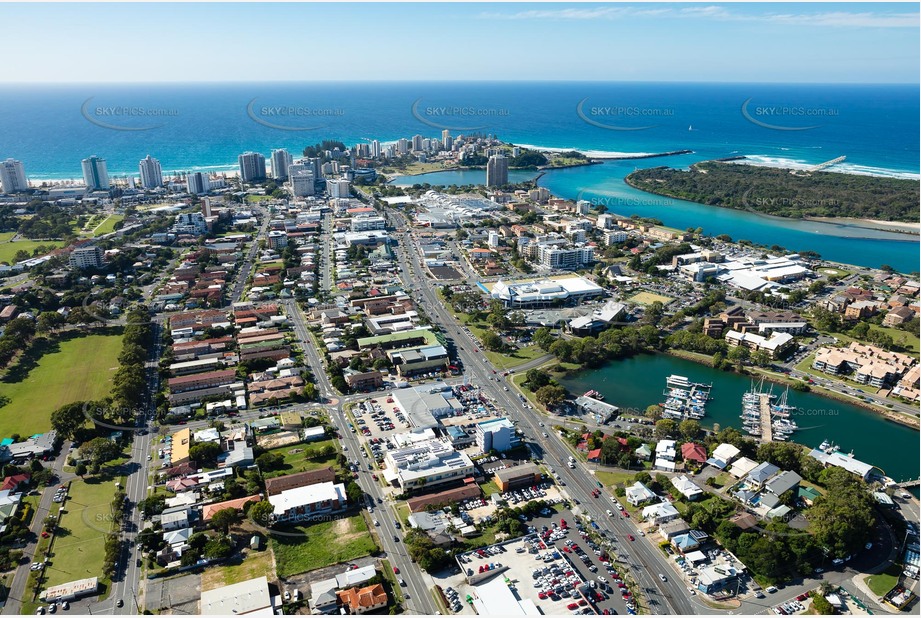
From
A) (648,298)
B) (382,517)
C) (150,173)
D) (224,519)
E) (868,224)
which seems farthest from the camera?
(150,173)

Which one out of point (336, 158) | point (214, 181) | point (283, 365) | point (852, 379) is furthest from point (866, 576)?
point (336, 158)

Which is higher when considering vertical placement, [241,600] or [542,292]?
[542,292]

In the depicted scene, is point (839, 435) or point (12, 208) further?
point (12, 208)

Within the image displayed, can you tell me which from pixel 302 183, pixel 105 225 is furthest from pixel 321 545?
pixel 302 183

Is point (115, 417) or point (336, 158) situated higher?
point (336, 158)

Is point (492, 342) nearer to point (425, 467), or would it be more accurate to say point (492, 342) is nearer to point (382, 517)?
point (425, 467)

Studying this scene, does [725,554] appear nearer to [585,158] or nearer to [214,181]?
[214,181]

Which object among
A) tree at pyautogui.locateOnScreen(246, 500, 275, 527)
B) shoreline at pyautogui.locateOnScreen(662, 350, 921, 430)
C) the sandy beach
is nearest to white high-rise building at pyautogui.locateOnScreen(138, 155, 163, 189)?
tree at pyautogui.locateOnScreen(246, 500, 275, 527)
